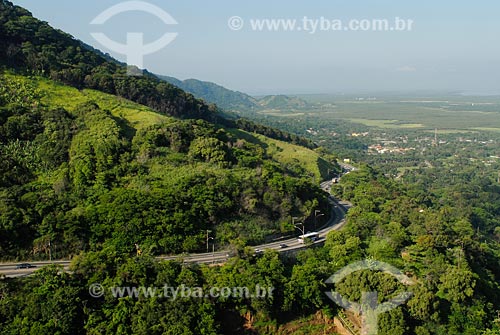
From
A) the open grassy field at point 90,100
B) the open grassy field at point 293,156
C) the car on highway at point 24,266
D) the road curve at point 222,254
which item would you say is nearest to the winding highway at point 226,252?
the road curve at point 222,254

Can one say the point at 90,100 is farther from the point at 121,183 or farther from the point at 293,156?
the point at 293,156

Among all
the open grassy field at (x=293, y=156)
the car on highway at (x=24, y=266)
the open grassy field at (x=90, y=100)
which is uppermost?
the open grassy field at (x=90, y=100)

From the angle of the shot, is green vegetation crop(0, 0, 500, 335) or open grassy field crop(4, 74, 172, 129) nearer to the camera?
green vegetation crop(0, 0, 500, 335)

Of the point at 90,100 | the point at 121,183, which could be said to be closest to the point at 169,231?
the point at 121,183

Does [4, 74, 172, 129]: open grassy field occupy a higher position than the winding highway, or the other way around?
[4, 74, 172, 129]: open grassy field

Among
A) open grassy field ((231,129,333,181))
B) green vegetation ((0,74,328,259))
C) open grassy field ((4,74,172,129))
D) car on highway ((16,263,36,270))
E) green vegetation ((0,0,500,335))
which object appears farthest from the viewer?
open grassy field ((231,129,333,181))

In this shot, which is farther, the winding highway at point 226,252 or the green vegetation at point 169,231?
the winding highway at point 226,252

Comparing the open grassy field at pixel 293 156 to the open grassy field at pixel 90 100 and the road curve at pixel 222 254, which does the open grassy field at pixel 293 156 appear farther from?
the open grassy field at pixel 90 100

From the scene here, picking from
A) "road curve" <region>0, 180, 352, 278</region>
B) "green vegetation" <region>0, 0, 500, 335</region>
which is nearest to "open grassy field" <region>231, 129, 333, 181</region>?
"green vegetation" <region>0, 0, 500, 335</region>

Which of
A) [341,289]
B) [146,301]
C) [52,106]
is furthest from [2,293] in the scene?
[52,106]

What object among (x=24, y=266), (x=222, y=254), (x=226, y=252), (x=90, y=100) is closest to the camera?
(x=24, y=266)

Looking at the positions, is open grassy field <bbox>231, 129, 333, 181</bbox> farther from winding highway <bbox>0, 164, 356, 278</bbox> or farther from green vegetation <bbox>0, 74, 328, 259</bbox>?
green vegetation <bbox>0, 74, 328, 259</bbox>
